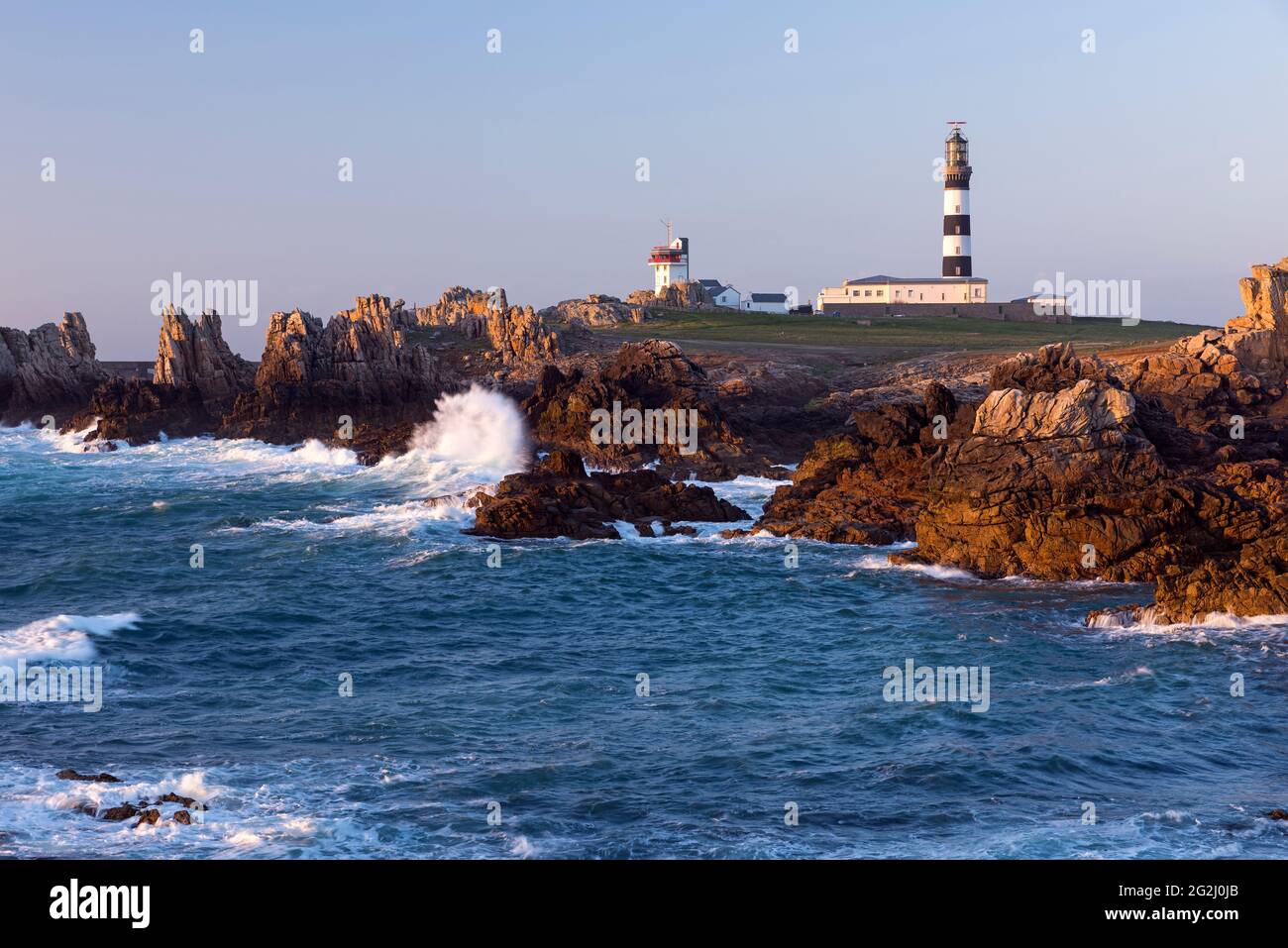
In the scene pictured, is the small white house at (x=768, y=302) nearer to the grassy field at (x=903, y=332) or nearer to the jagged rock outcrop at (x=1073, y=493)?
the grassy field at (x=903, y=332)

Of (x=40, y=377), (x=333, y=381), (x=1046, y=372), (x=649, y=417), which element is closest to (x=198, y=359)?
(x=333, y=381)

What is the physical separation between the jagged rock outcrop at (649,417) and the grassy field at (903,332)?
25053mm

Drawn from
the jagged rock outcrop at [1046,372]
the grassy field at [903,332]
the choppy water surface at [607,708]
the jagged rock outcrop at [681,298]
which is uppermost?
the jagged rock outcrop at [681,298]

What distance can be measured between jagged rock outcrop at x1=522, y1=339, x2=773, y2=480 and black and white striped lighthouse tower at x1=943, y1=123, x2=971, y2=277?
6218 cm

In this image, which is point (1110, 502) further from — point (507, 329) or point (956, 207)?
point (956, 207)

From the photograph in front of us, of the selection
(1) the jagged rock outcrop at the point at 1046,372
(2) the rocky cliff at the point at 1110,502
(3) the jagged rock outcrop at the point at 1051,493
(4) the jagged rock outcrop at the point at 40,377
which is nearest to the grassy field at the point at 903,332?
(1) the jagged rock outcrop at the point at 1046,372

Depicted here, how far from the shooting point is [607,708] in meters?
25.8

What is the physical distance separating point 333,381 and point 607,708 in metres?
46.4

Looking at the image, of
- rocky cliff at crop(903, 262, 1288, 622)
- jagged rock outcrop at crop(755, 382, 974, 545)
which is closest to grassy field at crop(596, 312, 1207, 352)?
jagged rock outcrop at crop(755, 382, 974, 545)

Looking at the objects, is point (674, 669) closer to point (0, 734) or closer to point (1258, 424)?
point (0, 734)

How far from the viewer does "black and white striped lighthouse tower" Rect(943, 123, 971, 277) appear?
116500 millimetres

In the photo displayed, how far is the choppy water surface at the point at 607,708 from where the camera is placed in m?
19.2

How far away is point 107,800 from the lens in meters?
19.9

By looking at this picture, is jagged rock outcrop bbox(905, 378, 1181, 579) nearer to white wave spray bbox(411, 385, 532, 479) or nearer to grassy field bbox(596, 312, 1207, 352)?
white wave spray bbox(411, 385, 532, 479)
